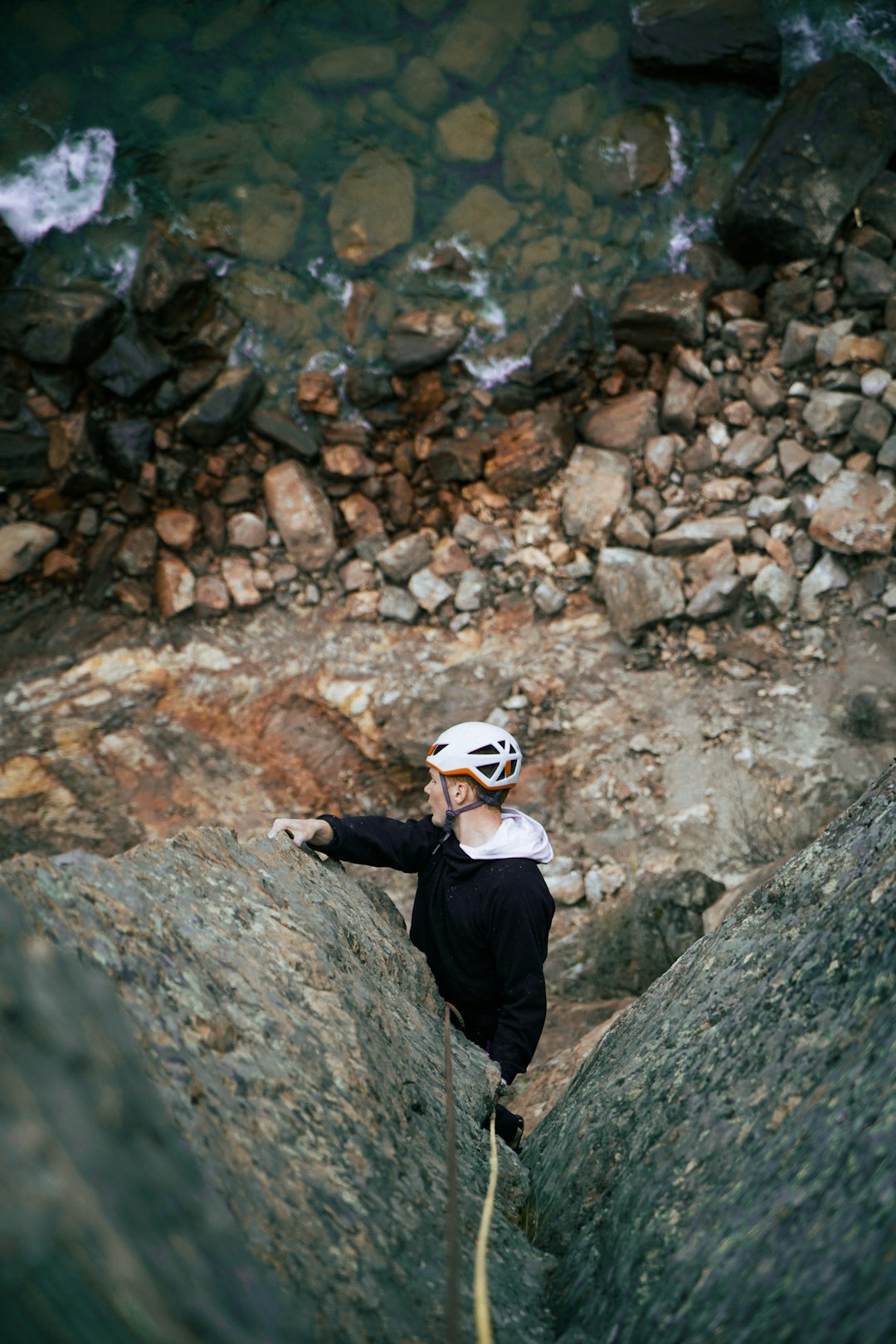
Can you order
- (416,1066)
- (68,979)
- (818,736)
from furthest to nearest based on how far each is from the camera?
(818,736) → (416,1066) → (68,979)

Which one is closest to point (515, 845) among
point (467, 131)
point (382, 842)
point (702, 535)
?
point (382, 842)

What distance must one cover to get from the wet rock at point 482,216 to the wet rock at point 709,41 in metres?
1.53

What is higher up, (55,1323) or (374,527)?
(55,1323)

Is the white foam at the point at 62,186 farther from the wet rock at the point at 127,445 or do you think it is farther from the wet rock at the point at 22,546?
the wet rock at the point at 22,546

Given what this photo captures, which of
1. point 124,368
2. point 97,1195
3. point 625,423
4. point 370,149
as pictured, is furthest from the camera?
point 370,149

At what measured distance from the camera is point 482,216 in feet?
22.5

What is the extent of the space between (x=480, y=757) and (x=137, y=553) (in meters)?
4.26

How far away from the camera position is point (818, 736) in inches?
218

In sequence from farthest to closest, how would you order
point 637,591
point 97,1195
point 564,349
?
1. point 564,349
2. point 637,591
3. point 97,1195

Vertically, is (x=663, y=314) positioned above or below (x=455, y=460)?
above

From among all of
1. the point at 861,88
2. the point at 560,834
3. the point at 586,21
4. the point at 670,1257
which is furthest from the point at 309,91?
the point at 670,1257

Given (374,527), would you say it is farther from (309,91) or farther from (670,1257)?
(670,1257)

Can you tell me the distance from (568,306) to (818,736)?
12.5 ft

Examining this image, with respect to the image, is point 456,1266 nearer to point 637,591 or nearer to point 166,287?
point 637,591
